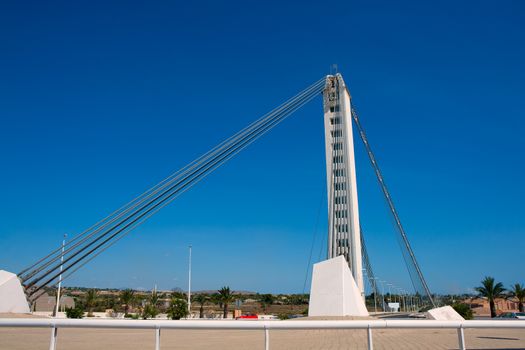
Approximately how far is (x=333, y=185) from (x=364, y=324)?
34.7m

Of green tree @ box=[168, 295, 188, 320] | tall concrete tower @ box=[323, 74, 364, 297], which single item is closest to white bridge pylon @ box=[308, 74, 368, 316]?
tall concrete tower @ box=[323, 74, 364, 297]

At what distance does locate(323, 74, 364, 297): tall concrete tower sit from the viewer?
37750 mm

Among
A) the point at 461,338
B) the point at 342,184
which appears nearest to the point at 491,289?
the point at 342,184

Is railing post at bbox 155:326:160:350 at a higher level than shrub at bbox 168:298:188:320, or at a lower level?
higher

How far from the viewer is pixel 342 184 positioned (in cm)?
3966

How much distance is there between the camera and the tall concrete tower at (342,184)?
A: 37.8 meters

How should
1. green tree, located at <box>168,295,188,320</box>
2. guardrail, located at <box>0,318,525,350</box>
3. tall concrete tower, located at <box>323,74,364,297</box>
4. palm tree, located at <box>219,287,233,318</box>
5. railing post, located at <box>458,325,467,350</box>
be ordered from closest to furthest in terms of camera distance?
guardrail, located at <box>0,318,525,350</box>
railing post, located at <box>458,325,467,350</box>
tall concrete tower, located at <box>323,74,364,297</box>
green tree, located at <box>168,295,188,320</box>
palm tree, located at <box>219,287,233,318</box>

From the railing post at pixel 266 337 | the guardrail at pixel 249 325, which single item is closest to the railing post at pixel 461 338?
the guardrail at pixel 249 325

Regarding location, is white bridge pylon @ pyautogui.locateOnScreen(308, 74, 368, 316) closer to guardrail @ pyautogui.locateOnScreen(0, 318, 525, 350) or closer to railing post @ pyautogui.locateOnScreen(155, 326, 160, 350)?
guardrail @ pyautogui.locateOnScreen(0, 318, 525, 350)

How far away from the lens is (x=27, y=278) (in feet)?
52.3

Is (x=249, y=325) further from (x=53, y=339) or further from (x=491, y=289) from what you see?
(x=491, y=289)

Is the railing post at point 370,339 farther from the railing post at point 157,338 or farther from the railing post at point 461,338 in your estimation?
the railing post at point 157,338

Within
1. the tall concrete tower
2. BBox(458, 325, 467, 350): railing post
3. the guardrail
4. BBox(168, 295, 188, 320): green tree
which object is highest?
the tall concrete tower

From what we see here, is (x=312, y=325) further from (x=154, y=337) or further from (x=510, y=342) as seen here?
(x=510, y=342)
